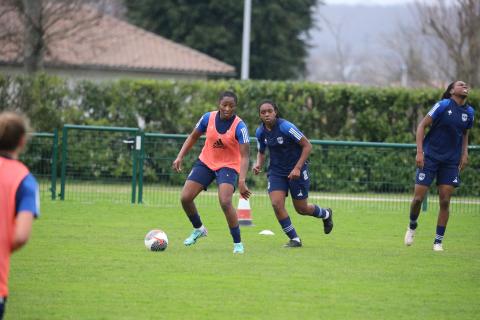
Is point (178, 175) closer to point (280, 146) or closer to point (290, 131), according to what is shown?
point (280, 146)

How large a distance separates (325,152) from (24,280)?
34.9 ft

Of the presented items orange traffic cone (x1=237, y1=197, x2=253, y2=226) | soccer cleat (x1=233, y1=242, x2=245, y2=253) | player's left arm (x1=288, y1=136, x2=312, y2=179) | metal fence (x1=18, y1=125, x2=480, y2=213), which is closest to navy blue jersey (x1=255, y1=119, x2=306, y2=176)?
player's left arm (x1=288, y1=136, x2=312, y2=179)

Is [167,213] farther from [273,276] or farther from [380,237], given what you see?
[273,276]

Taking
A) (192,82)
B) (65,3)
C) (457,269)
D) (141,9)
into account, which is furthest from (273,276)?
(141,9)

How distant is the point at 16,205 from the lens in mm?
5672

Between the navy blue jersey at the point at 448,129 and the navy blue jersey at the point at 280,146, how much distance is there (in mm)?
1702

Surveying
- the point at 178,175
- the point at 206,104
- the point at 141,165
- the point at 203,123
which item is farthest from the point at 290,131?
the point at 206,104

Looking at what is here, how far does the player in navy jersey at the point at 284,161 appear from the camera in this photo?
1225cm

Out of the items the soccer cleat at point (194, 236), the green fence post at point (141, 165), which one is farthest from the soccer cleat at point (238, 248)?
the green fence post at point (141, 165)

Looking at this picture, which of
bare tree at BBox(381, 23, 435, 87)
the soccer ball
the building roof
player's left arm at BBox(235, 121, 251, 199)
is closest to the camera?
player's left arm at BBox(235, 121, 251, 199)

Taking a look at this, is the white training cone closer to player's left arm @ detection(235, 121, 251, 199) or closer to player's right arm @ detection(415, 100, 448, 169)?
player's left arm @ detection(235, 121, 251, 199)

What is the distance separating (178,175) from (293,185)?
7613 millimetres

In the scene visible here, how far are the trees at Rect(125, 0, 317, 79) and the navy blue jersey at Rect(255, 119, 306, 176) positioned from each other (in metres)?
29.4

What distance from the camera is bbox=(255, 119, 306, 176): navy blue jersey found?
40.5ft
